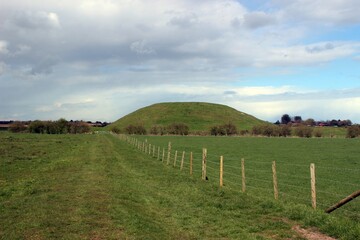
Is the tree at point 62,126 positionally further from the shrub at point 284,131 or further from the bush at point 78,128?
the shrub at point 284,131

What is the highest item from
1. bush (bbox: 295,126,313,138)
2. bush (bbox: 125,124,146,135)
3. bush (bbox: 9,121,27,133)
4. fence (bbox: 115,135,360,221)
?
bush (bbox: 9,121,27,133)

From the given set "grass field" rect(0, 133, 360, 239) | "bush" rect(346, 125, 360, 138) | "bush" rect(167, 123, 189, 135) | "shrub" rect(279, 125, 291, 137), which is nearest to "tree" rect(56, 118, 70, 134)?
"bush" rect(167, 123, 189, 135)

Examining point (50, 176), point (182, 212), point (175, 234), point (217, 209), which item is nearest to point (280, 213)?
point (217, 209)

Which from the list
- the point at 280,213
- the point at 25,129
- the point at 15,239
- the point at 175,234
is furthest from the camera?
the point at 25,129

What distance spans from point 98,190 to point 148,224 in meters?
6.50

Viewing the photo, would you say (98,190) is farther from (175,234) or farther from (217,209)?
(175,234)

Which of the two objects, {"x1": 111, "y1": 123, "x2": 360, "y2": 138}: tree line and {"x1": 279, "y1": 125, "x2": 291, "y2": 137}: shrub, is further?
{"x1": 279, "y1": 125, "x2": 291, "y2": 137}: shrub

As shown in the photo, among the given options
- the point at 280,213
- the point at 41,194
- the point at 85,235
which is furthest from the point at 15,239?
the point at 280,213

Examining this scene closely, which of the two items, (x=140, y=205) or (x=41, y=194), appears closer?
(x=140, y=205)

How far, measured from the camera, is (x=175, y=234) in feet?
35.0

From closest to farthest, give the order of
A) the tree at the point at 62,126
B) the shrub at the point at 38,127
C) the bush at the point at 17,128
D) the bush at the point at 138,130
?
1. the bush at the point at 138,130
2. the tree at the point at 62,126
3. the shrub at the point at 38,127
4. the bush at the point at 17,128

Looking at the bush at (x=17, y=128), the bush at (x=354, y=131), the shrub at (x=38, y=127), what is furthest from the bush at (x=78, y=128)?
the bush at (x=354, y=131)

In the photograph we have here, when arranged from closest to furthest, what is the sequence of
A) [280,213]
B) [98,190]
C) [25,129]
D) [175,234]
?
1. [175,234]
2. [280,213]
3. [98,190]
4. [25,129]

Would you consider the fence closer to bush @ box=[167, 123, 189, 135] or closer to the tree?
bush @ box=[167, 123, 189, 135]
